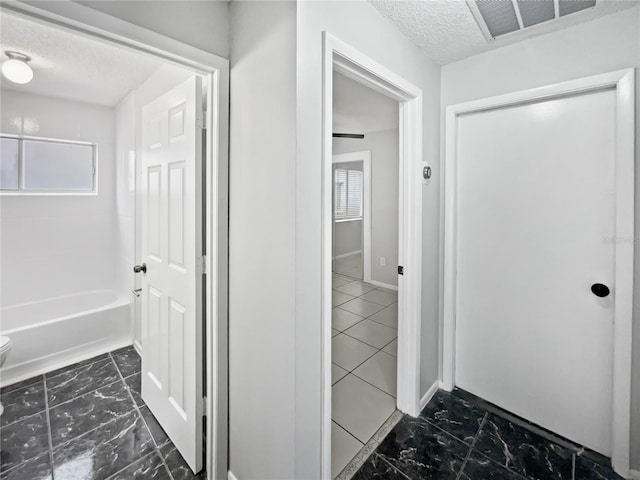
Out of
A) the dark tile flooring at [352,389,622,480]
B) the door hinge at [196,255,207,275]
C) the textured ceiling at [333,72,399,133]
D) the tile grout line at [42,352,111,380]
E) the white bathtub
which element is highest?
the textured ceiling at [333,72,399,133]

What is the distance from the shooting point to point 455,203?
6.72ft

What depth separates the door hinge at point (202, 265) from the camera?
1.42 m

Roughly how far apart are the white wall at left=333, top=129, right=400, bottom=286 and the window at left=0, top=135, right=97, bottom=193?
147 inches

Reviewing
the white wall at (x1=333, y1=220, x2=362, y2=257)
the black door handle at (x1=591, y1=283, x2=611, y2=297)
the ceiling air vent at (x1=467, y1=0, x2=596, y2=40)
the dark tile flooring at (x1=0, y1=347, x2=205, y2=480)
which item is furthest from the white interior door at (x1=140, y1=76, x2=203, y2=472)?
the white wall at (x1=333, y1=220, x2=362, y2=257)

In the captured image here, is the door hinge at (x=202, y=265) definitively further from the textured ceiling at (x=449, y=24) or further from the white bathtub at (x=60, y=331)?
the white bathtub at (x=60, y=331)

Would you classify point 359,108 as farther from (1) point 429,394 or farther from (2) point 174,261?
(1) point 429,394

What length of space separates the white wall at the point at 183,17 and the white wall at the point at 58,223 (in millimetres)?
2609

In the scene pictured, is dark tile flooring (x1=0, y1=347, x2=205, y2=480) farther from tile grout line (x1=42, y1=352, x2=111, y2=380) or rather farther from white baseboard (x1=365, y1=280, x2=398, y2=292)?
white baseboard (x1=365, y1=280, x2=398, y2=292)

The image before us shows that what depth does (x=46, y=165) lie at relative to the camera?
9.64 ft

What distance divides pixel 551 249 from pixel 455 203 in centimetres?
62

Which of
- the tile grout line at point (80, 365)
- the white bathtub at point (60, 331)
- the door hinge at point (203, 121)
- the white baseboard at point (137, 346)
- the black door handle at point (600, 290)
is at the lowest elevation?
the tile grout line at point (80, 365)

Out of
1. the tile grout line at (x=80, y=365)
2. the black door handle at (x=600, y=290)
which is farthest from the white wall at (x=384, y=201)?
the tile grout line at (x=80, y=365)

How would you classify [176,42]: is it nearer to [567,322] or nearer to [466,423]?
[567,322]

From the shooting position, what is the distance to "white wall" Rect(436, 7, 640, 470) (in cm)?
139
